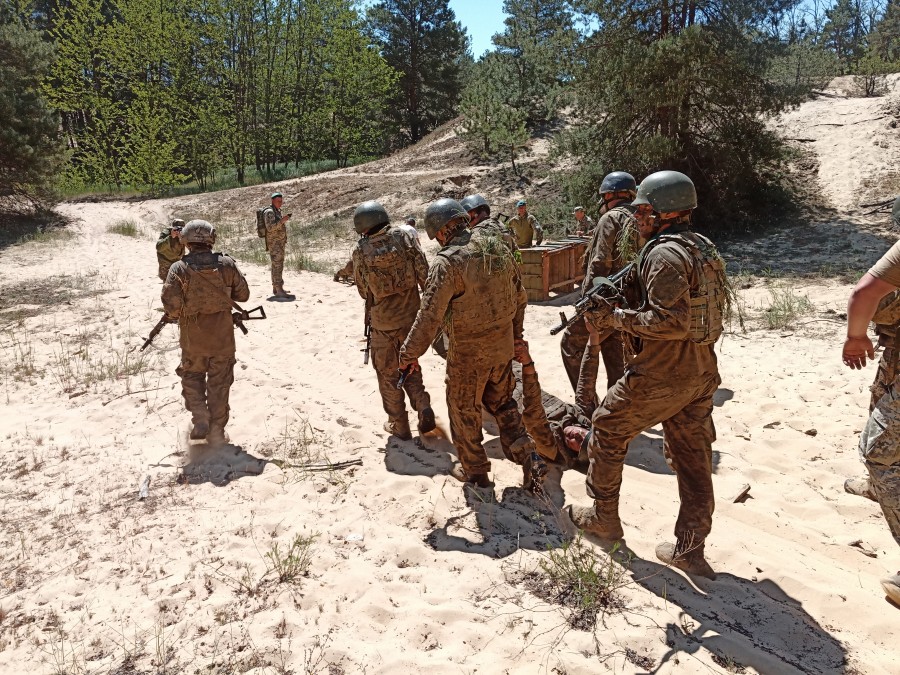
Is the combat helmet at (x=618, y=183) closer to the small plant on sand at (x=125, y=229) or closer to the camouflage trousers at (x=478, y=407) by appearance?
the camouflage trousers at (x=478, y=407)

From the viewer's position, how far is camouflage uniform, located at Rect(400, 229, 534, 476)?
411 cm

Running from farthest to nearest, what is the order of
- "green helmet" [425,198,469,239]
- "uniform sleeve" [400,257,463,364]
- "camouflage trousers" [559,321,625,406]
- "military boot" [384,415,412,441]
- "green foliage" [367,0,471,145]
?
"green foliage" [367,0,471,145]
"military boot" [384,415,412,441]
"camouflage trousers" [559,321,625,406]
"green helmet" [425,198,469,239]
"uniform sleeve" [400,257,463,364]

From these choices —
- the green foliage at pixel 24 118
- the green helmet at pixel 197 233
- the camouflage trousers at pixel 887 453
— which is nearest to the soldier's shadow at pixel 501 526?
the camouflage trousers at pixel 887 453

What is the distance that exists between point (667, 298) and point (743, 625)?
1703mm

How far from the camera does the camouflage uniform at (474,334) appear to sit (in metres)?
4.11

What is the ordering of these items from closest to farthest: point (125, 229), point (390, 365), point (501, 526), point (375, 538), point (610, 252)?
point (375, 538) < point (501, 526) < point (610, 252) < point (390, 365) < point (125, 229)

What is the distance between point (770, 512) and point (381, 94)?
35370mm

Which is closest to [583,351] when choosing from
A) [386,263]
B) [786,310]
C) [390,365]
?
[390,365]

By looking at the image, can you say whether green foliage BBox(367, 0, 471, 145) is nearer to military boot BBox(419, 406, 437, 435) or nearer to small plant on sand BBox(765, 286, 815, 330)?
small plant on sand BBox(765, 286, 815, 330)

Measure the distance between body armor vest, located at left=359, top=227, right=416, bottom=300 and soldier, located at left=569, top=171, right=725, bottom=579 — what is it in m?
2.02

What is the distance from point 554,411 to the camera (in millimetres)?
5379

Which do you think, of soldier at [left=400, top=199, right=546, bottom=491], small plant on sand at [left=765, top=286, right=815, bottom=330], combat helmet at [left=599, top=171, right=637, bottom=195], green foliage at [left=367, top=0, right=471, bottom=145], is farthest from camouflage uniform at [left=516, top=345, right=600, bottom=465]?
green foliage at [left=367, top=0, right=471, bottom=145]

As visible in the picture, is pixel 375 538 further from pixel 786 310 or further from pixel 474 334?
pixel 786 310

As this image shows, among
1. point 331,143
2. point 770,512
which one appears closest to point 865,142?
point 770,512
